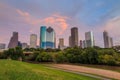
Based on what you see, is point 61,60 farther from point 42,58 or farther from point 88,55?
point 88,55

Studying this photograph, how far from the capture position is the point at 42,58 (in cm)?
10731

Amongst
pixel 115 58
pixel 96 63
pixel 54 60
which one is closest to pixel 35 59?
pixel 54 60

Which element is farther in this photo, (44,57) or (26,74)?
(44,57)

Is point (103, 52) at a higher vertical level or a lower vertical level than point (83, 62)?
higher

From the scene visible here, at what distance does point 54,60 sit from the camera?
10269 centimetres

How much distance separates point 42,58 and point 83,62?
3315 cm

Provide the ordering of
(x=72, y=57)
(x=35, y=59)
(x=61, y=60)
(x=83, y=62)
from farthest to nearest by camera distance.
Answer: (x=35, y=59)
(x=61, y=60)
(x=72, y=57)
(x=83, y=62)

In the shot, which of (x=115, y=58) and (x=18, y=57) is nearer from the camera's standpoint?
(x=115, y=58)

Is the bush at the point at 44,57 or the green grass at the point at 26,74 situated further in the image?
the bush at the point at 44,57

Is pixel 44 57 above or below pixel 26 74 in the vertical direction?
above

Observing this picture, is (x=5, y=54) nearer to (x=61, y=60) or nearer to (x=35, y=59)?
(x=35, y=59)

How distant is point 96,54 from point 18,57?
6466cm

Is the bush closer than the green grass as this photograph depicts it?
No

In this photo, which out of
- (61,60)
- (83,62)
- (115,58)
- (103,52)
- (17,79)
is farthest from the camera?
(61,60)
